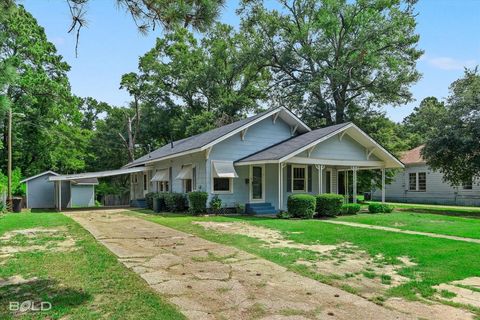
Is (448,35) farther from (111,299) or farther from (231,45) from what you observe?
(231,45)

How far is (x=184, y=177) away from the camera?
18516 mm

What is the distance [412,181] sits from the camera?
29.9 meters

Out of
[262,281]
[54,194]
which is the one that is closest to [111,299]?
[262,281]

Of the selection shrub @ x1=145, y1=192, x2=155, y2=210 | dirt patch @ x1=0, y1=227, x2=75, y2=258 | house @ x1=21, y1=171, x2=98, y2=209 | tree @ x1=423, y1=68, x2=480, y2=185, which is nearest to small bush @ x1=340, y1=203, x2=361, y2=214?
tree @ x1=423, y1=68, x2=480, y2=185

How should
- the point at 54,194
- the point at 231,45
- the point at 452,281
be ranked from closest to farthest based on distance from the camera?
the point at 452,281 < the point at 54,194 < the point at 231,45

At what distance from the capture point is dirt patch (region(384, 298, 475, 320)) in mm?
4164

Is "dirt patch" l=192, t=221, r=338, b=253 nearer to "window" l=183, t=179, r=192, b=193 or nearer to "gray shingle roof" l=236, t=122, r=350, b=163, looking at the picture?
"gray shingle roof" l=236, t=122, r=350, b=163

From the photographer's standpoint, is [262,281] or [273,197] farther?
[273,197]

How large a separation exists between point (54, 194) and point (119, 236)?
21592 mm

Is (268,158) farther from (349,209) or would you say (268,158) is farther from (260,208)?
(349,209)

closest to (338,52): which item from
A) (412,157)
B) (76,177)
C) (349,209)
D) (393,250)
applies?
(412,157)

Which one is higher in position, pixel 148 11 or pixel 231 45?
pixel 231 45

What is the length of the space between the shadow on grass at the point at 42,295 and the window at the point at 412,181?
29.6m

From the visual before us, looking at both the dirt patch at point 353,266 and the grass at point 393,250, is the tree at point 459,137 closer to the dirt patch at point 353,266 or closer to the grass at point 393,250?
the grass at point 393,250
